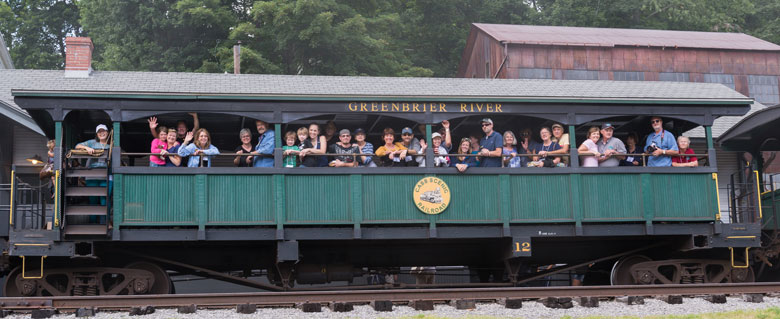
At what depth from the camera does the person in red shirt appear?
14148 mm

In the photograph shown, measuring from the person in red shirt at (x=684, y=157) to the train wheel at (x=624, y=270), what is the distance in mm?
1718

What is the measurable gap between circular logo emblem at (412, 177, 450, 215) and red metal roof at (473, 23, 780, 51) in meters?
17.7

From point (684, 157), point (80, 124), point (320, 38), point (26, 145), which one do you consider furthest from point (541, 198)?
point (320, 38)

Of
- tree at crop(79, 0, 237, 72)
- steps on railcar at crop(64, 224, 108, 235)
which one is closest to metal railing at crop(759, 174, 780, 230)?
steps on railcar at crop(64, 224, 108, 235)

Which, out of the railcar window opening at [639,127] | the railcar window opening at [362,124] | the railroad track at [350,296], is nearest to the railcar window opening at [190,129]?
the railcar window opening at [362,124]

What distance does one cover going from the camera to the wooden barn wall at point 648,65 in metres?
30.8

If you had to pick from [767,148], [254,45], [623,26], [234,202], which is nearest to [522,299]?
[234,202]

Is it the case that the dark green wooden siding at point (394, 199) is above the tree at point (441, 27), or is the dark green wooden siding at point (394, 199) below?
below

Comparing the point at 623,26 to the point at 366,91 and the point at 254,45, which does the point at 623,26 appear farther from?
the point at 366,91

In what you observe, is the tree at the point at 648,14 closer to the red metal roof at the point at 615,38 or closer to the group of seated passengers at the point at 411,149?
the red metal roof at the point at 615,38

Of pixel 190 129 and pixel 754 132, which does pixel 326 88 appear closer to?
pixel 190 129

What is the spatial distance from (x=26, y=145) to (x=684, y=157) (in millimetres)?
12545

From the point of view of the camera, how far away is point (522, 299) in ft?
39.3

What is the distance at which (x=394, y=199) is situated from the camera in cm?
1341
